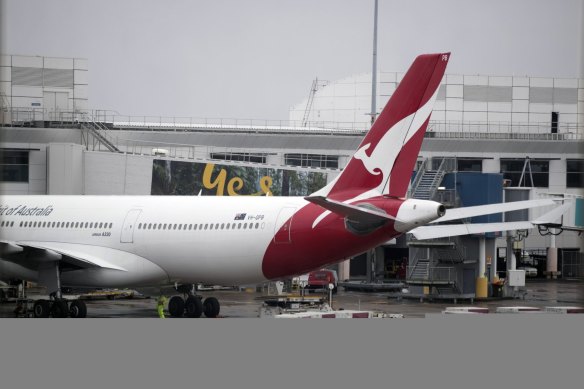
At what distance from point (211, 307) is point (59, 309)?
7.09 m

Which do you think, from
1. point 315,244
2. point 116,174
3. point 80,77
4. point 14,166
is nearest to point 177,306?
point 315,244

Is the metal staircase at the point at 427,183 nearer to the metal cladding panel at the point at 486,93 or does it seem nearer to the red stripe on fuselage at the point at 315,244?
the red stripe on fuselage at the point at 315,244

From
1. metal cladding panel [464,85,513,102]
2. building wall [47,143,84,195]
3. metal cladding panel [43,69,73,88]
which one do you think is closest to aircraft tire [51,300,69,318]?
building wall [47,143,84,195]

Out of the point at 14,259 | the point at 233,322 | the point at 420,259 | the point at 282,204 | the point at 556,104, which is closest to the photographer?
the point at 233,322

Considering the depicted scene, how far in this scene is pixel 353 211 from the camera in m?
41.0

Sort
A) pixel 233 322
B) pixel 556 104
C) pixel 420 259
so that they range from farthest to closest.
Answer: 1. pixel 556 104
2. pixel 420 259
3. pixel 233 322

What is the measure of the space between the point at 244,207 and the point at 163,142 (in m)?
39.7

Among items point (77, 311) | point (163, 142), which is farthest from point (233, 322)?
point (163, 142)

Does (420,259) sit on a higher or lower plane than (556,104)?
lower

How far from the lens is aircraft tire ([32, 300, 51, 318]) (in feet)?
165

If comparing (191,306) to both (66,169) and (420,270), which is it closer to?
(420,270)

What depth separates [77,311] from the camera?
5069 centimetres

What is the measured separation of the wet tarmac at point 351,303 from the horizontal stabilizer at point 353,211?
41.1 ft

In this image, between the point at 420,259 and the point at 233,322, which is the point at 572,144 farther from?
the point at 233,322
